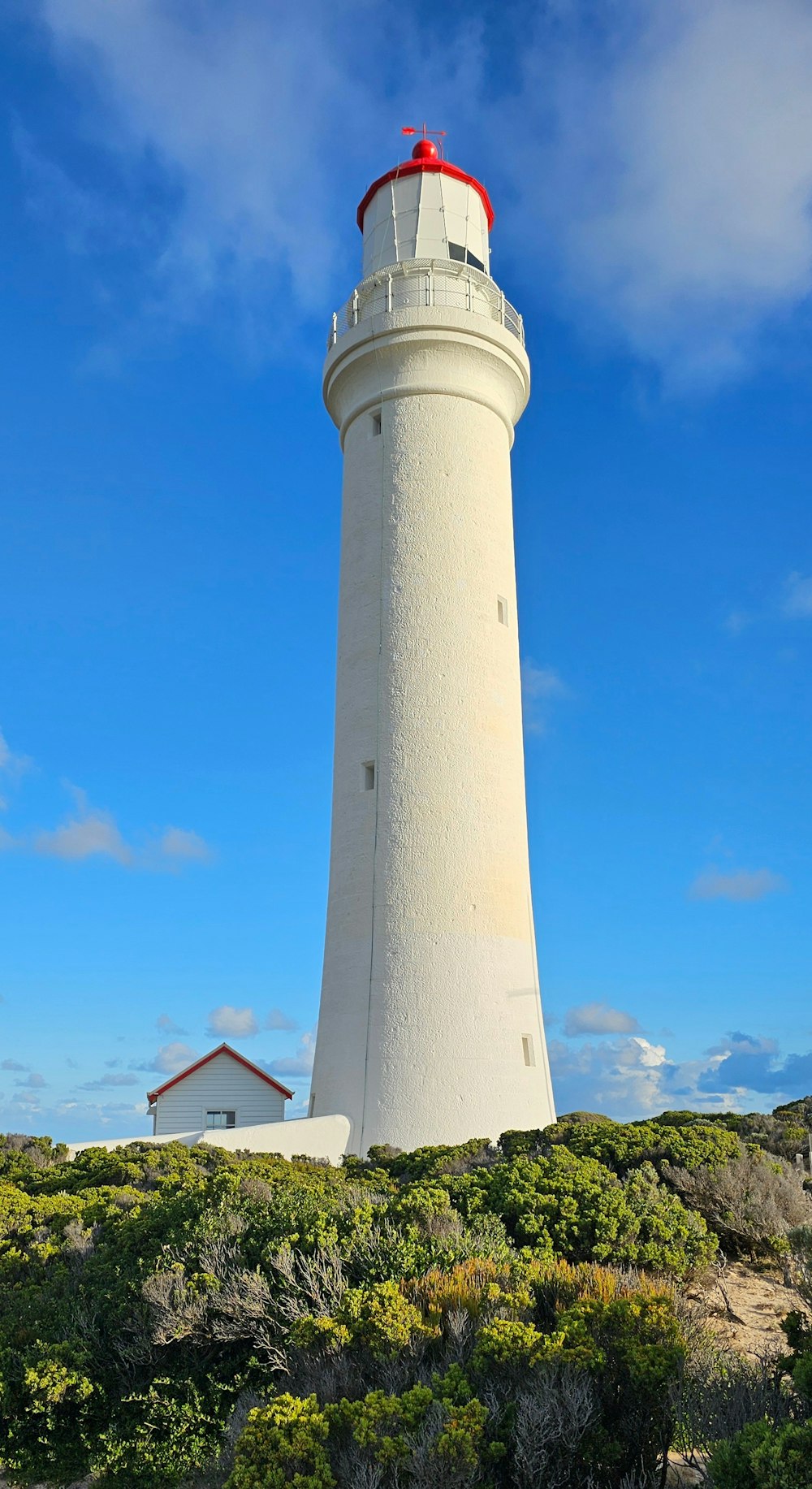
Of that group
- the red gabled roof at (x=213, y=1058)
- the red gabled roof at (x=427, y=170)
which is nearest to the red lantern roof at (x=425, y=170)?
the red gabled roof at (x=427, y=170)

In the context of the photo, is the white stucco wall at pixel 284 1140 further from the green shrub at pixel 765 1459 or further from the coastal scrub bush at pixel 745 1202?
the green shrub at pixel 765 1459

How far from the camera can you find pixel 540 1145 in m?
13.1

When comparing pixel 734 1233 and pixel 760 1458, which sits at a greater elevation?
pixel 734 1233

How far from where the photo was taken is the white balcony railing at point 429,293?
20.2 meters

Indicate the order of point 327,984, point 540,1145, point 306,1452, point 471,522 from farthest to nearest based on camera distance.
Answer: point 471,522 → point 327,984 → point 540,1145 → point 306,1452

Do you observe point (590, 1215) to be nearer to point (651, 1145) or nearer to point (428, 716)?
point (651, 1145)

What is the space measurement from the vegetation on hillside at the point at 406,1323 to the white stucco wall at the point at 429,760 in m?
3.46

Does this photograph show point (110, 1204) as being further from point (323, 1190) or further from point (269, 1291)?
point (269, 1291)

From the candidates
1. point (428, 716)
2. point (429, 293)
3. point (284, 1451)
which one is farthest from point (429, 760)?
point (284, 1451)

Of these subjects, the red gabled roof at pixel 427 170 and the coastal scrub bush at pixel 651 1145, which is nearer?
the coastal scrub bush at pixel 651 1145

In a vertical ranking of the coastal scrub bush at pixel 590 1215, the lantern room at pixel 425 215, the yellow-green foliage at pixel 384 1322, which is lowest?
the yellow-green foliage at pixel 384 1322

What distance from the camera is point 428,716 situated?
60.6ft

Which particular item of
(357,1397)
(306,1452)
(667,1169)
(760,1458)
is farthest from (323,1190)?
(760,1458)

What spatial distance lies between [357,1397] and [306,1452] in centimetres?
74
